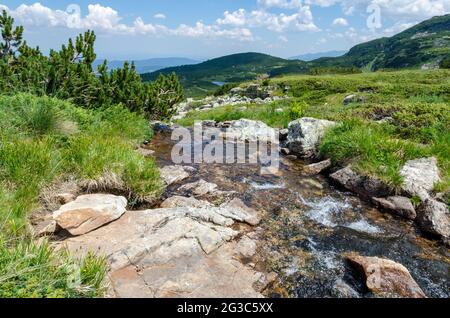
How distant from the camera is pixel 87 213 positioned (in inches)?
246

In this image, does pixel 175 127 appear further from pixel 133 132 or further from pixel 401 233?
pixel 401 233

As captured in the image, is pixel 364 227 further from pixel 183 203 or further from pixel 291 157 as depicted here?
pixel 291 157

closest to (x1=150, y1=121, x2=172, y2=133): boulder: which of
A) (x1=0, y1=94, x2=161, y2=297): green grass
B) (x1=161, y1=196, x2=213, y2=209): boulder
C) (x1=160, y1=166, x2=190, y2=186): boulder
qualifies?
(x1=0, y1=94, x2=161, y2=297): green grass

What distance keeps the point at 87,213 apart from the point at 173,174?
4353 millimetres

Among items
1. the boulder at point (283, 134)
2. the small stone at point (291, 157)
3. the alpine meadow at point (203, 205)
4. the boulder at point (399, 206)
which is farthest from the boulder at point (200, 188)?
the boulder at point (283, 134)

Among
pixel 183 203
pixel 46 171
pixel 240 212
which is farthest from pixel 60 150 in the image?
pixel 240 212

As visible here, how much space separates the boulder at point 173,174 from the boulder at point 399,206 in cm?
563

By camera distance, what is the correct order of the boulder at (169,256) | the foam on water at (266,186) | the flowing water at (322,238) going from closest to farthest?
the boulder at (169,256)
the flowing water at (322,238)
the foam on water at (266,186)

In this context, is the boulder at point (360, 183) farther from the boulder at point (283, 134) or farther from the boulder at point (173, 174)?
the boulder at point (283, 134)

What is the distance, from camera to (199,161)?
40.7 ft

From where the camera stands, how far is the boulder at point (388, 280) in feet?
17.8

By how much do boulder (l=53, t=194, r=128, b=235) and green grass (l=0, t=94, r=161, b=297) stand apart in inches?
24.0

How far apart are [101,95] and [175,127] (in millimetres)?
5901
